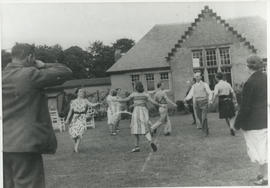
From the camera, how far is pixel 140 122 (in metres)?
7.56

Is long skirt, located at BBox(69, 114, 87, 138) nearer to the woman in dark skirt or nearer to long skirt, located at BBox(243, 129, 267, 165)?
the woman in dark skirt

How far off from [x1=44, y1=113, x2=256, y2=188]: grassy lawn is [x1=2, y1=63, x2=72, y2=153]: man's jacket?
1698 millimetres

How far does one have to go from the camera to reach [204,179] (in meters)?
4.86

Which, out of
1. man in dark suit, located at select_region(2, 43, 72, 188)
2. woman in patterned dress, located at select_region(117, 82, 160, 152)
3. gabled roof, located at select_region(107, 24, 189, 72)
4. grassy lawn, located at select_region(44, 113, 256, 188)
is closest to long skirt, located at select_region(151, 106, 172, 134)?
grassy lawn, located at select_region(44, 113, 256, 188)

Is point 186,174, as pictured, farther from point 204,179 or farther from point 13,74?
point 13,74

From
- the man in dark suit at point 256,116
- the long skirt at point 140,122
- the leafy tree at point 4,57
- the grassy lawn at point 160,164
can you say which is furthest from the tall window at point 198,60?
the leafy tree at point 4,57

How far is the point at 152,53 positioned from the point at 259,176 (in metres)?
16.8

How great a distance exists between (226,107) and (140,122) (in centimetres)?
224

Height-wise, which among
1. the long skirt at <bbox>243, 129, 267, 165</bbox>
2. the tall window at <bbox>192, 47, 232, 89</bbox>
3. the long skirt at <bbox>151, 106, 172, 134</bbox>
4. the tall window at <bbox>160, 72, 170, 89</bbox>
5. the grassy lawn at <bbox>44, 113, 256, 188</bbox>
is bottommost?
the grassy lawn at <bbox>44, 113, 256, 188</bbox>

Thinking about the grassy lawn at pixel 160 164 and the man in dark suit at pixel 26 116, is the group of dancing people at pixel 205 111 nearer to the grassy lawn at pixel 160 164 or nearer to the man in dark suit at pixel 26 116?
the grassy lawn at pixel 160 164

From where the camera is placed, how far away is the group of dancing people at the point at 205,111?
4.62m

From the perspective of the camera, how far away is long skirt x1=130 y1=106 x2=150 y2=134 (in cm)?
749

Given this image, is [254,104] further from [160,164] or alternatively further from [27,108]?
[27,108]

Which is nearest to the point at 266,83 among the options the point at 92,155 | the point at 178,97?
the point at 92,155
